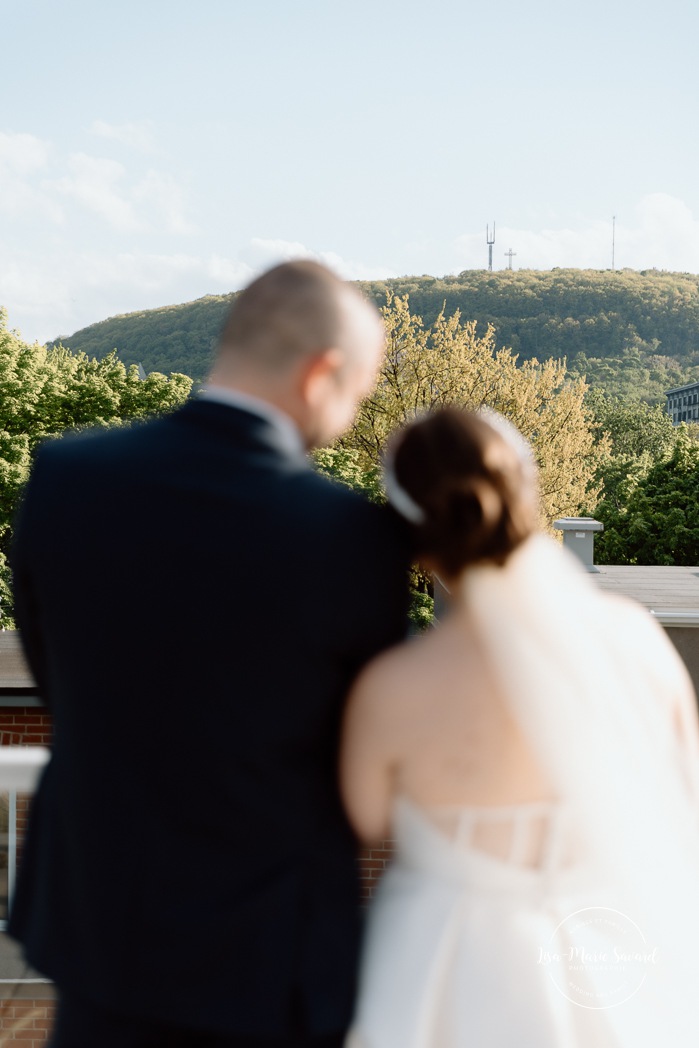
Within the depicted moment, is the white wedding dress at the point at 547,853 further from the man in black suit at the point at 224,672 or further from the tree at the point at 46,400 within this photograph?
the tree at the point at 46,400

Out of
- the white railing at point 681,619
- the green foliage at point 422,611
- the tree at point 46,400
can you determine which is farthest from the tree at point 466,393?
the white railing at point 681,619

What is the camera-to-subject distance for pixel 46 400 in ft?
82.7

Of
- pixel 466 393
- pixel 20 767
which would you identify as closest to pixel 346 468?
pixel 466 393

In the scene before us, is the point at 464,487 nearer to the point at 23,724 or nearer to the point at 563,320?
the point at 23,724

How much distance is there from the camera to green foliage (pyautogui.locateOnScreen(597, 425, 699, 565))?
33812 mm

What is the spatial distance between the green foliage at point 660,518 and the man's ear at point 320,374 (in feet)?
112

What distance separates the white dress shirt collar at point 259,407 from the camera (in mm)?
1162

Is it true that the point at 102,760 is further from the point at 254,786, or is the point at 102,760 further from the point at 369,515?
the point at 369,515

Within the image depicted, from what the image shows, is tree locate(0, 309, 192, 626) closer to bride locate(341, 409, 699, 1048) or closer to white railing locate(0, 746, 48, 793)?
white railing locate(0, 746, 48, 793)

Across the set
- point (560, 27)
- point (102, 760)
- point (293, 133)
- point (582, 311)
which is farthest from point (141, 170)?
point (102, 760)

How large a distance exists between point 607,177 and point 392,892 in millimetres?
82107

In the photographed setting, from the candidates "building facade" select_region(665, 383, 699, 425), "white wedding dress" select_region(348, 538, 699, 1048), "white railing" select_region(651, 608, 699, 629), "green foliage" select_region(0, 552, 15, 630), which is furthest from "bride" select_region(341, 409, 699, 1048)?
"building facade" select_region(665, 383, 699, 425)

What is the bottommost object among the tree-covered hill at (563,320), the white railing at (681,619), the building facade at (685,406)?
the white railing at (681,619)

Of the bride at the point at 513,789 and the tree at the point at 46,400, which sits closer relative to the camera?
the bride at the point at 513,789
